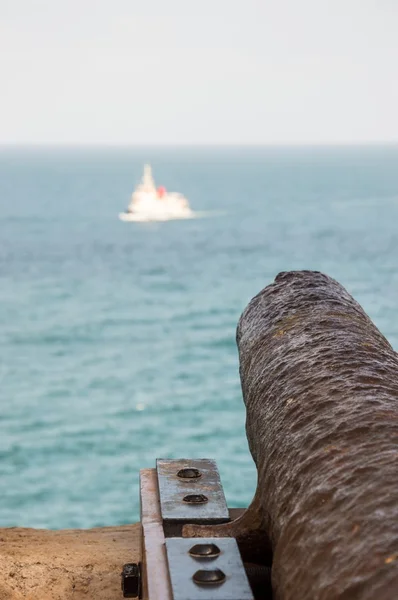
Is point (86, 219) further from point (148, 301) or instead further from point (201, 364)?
point (201, 364)

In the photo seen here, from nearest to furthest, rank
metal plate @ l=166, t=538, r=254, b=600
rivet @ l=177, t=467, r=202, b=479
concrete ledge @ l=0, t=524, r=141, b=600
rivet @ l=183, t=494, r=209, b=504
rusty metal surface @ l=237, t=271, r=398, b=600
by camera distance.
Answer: rusty metal surface @ l=237, t=271, r=398, b=600 → metal plate @ l=166, t=538, r=254, b=600 → rivet @ l=183, t=494, r=209, b=504 → rivet @ l=177, t=467, r=202, b=479 → concrete ledge @ l=0, t=524, r=141, b=600

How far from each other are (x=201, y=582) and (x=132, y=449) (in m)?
16.6

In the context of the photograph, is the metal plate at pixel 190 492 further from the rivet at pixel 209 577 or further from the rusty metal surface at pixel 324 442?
the rivet at pixel 209 577

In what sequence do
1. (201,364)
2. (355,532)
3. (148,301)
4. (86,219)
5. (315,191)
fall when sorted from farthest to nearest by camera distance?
(315,191), (86,219), (148,301), (201,364), (355,532)

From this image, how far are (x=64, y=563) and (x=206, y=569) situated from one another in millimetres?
2004

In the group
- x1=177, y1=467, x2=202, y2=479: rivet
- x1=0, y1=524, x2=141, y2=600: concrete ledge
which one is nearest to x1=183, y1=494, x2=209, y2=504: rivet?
x1=177, y1=467, x2=202, y2=479: rivet

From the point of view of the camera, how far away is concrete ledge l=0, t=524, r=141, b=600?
13.3 ft

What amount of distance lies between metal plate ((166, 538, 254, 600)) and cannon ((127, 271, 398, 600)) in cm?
2

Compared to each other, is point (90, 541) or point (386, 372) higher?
point (386, 372)

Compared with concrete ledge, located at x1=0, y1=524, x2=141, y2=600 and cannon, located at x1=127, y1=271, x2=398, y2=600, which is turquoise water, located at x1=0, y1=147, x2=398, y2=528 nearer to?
concrete ledge, located at x1=0, y1=524, x2=141, y2=600

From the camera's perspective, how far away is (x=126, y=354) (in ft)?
94.4

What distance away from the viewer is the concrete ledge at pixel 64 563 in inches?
160

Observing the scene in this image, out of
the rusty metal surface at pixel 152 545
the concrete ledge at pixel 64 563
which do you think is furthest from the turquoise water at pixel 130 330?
the rusty metal surface at pixel 152 545

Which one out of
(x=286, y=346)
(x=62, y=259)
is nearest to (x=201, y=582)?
(x=286, y=346)
